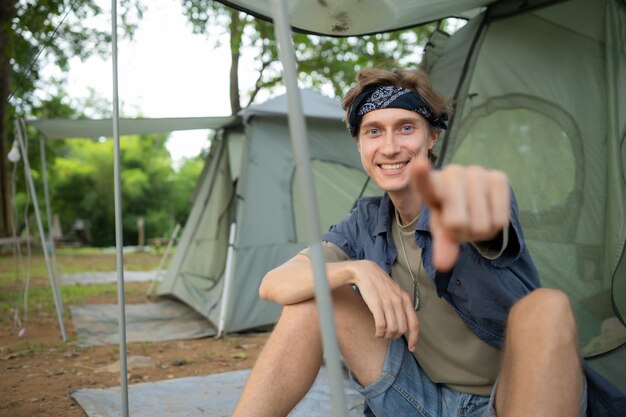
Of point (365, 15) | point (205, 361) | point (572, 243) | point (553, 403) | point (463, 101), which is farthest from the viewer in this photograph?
point (205, 361)

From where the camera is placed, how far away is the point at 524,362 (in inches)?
53.6

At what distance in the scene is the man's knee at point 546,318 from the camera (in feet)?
4.42

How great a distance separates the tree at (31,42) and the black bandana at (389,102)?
11.4ft

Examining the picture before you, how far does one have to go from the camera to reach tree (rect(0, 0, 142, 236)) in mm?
5922

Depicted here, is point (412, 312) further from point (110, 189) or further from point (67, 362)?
point (110, 189)

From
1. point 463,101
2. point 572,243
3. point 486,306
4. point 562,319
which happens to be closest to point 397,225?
point 486,306

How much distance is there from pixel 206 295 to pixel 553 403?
4.87m

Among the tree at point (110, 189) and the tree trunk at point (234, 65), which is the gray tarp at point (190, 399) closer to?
the tree trunk at point (234, 65)

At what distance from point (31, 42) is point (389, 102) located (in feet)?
27.3

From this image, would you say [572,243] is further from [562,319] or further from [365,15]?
[562,319]

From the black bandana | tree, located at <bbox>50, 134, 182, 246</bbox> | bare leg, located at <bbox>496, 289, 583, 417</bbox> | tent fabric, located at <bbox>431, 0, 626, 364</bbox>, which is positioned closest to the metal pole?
the black bandana

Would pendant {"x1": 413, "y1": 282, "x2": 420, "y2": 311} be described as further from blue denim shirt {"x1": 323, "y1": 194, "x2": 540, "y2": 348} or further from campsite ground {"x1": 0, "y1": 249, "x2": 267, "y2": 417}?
campsite ground {"x1": 0, "y1": 249, "x2": 267, "y2": 417}

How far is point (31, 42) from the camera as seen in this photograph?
8.67 metres

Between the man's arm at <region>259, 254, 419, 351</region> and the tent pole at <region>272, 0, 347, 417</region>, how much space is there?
56cm
